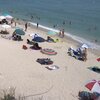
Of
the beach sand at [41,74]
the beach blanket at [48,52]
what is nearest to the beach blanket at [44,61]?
the beach sand at [41,74]

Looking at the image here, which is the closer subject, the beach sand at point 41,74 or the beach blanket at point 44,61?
the beach sand at point 41,74

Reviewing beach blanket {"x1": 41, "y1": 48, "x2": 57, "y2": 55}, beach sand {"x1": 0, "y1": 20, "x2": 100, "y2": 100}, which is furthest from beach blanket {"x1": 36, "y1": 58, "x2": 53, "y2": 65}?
beach blanket {"x1": 41, "y1": 48, "x2": 57, "y2": 55}

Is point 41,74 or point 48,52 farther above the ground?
point 41,74

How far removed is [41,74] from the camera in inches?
826

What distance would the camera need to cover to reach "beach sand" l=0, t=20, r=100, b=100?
17.9 meters

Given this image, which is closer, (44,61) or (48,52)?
(44,61)

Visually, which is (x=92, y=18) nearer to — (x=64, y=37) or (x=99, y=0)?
(x=64, y=37)

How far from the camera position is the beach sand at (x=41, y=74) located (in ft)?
58.9

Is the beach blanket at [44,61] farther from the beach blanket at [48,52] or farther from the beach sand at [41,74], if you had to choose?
the beach blanket at [48,52]

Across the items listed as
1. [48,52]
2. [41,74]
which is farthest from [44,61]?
[48,52]

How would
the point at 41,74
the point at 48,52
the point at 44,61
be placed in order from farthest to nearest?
the point at 48,52 → the point at 44,61 → the point at 41,74

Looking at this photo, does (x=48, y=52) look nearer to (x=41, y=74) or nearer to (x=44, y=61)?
(x=44, y=61)

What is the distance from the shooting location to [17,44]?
29.3 metres

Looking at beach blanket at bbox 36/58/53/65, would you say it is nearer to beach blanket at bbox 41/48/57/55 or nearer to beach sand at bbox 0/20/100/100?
beach sand at bbox 0/20/100/100
